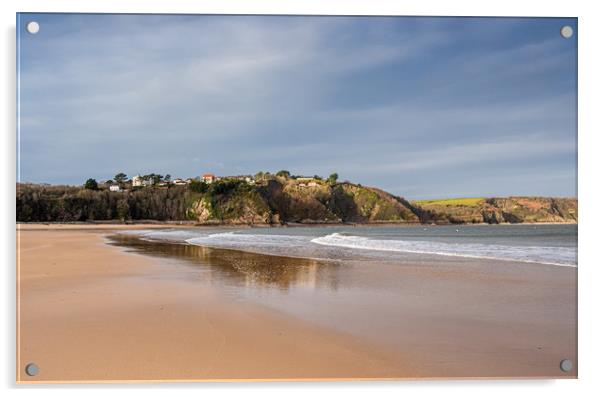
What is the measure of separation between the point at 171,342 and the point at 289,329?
2.38 ft

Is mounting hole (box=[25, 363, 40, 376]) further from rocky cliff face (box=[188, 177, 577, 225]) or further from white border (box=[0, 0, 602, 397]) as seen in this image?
rocky cliff face (box=[188, 177, 577, 225])

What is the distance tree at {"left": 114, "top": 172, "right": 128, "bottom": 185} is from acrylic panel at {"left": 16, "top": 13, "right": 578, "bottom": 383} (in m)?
0.65

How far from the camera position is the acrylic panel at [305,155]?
2.52 metres

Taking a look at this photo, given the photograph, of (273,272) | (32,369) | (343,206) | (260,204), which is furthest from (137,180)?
(32,369)

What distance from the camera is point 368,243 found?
11742mm

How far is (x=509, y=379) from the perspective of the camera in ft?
8.12

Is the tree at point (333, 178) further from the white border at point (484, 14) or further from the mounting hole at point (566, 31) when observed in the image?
the mounting hole at point (566, 31)

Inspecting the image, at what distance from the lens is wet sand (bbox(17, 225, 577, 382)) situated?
2393 mm

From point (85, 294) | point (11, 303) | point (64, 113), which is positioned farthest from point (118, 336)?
point (64, 113)

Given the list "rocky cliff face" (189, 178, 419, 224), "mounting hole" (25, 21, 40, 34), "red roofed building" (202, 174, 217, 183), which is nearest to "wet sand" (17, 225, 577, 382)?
"mounting hole" (25, 21, 40, 34)

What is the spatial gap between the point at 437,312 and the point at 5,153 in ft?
10.4

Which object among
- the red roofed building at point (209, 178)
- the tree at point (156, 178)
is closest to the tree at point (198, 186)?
the red roofed building at point (209, 178)

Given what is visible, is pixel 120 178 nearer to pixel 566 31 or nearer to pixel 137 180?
pixel 137 180

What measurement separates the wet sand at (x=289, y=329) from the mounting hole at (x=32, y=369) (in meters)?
0.03
